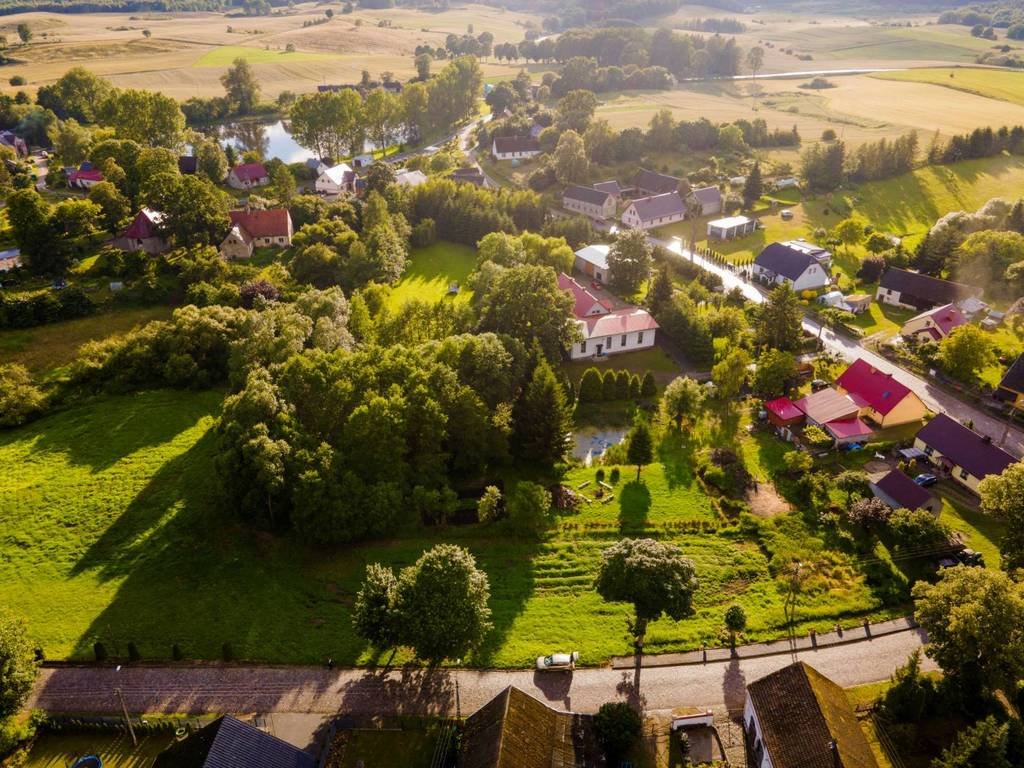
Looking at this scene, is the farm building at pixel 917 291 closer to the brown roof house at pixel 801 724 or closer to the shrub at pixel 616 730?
the brown roof house at pixel 801 724

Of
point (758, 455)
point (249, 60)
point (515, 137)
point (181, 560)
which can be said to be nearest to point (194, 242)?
point (181, 560)

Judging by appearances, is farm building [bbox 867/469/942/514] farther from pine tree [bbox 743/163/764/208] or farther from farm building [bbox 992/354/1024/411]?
pine tree [bbox 743/163/764/208]

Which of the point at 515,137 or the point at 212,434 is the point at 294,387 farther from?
the point at 515,137

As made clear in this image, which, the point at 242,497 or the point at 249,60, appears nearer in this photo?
the point at 242,497

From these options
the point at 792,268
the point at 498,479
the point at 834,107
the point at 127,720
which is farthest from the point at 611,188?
the point at 127,720

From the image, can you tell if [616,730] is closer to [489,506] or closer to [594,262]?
[489,506]
